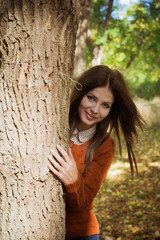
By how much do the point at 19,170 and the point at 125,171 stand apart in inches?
192

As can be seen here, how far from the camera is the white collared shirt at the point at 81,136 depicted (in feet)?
6.45

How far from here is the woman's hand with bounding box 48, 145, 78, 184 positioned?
1.40 m

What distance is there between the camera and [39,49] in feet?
4.21

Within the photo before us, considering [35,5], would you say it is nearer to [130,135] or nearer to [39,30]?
[39,30]

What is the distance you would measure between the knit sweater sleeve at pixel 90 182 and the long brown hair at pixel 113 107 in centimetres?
6

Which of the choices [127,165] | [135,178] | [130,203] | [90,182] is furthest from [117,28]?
[90,182]

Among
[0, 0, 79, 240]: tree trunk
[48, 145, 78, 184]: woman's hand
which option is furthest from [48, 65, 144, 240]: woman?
[0, 0, 79, 240]: tree trunk

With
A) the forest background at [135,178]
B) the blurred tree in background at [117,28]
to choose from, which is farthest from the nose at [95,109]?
the blurred tree in background at [117,28]

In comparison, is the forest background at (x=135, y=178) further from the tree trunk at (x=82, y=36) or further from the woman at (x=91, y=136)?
the woman at (x=91, y=136)

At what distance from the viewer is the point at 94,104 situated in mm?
1811

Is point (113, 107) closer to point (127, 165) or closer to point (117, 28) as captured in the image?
point (127, 165)

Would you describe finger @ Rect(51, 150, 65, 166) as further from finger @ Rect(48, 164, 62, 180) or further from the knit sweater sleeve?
the knit sweater sleeve

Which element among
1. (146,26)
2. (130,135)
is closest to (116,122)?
(130,135)

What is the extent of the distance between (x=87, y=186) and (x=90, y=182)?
4 centimetres
